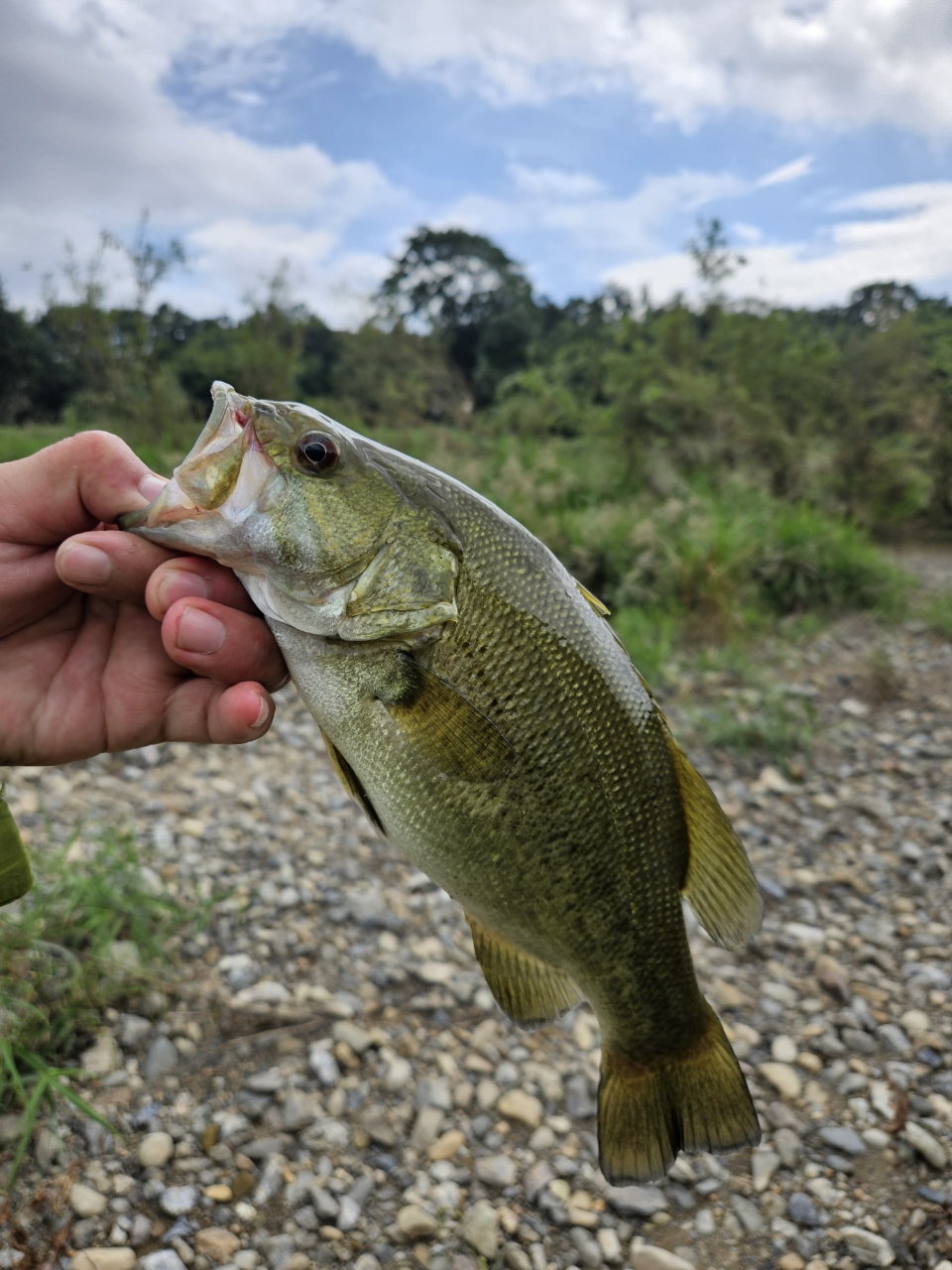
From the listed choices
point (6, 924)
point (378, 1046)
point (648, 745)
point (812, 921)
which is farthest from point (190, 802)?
point (648, 745)

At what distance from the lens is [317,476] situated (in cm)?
168

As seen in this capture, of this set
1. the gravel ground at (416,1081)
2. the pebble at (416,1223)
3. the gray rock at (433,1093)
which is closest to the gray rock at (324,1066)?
the gravel ground at (416,1081)

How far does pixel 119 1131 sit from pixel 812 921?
3.27 m

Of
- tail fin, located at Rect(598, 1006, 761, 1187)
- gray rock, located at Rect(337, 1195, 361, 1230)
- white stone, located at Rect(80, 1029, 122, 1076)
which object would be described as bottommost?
gray rock, located at Rect(337, 1195, 361, 1230)

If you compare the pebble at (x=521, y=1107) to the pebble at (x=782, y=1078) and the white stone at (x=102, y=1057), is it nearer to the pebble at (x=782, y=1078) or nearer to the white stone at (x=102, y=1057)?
the pebble at (x=782, y=1078)

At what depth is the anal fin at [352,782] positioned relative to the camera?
1748 mm

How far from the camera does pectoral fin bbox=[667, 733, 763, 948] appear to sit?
5.81ft

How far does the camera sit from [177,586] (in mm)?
1881

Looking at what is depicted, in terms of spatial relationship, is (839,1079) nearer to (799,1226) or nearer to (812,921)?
(799,1226)

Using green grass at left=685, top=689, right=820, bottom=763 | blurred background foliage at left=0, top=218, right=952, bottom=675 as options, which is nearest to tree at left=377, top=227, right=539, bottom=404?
blurred background foliage at left=0, top=218, right=952, bottom=675

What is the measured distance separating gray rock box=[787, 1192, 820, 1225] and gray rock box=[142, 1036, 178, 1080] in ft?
6.96

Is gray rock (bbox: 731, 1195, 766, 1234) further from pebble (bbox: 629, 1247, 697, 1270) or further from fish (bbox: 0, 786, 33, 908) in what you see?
fish (bbox: 0, 786, 33, 908)

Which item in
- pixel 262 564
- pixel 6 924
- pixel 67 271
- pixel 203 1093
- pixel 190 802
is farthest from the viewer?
pixel 67 271

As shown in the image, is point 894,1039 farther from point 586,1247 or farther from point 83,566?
point 83,566
